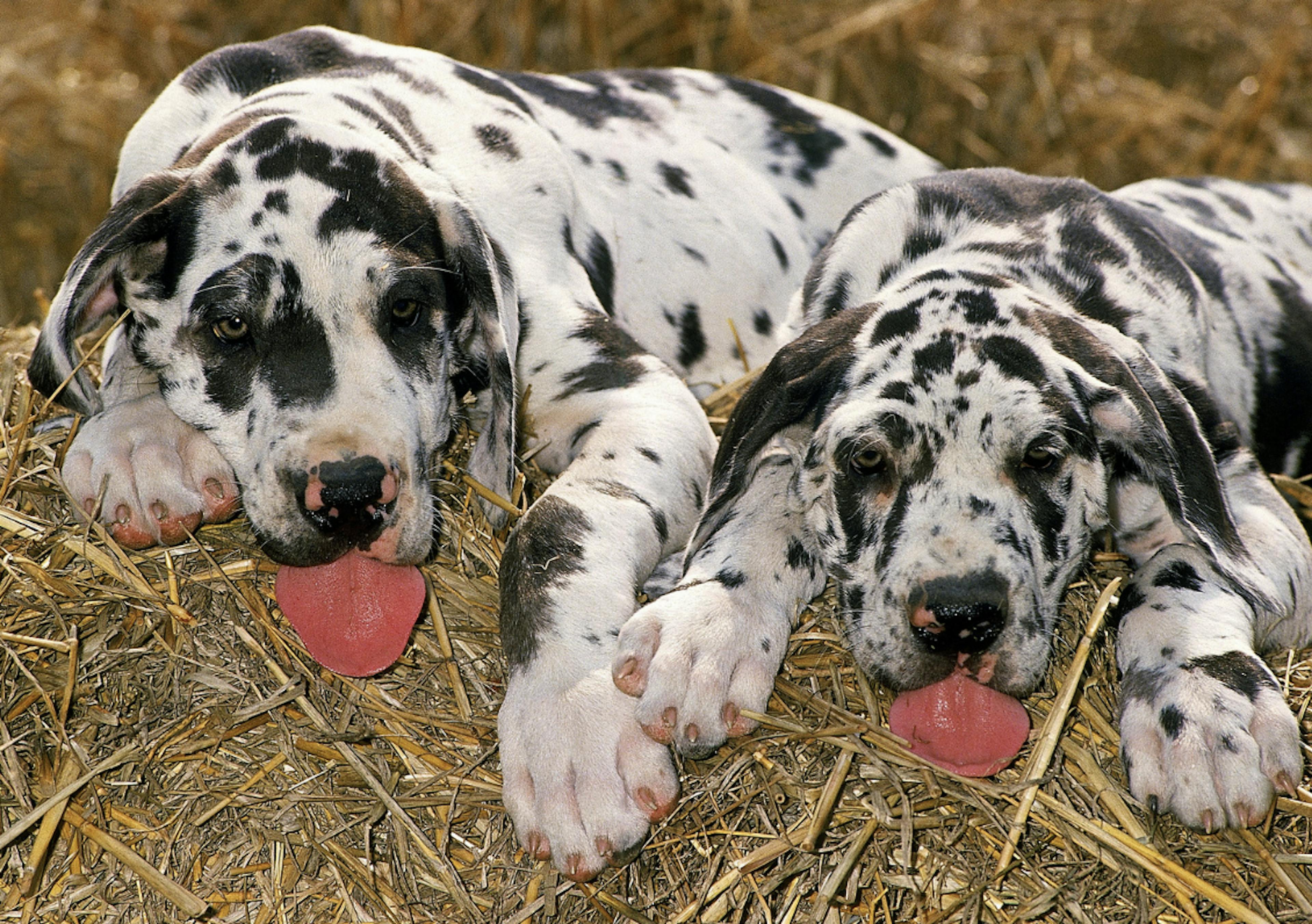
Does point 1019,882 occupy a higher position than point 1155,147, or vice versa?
point 1019,882

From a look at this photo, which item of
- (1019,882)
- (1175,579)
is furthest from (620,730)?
(1175,579)

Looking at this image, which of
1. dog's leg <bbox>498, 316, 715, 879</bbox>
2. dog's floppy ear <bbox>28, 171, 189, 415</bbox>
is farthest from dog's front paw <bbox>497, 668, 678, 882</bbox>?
dog's floppy ear <bbox>28, 171, 189, 415</bbox>

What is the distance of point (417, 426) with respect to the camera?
12.7 ft

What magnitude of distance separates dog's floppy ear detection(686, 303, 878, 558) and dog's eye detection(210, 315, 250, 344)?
1387mm

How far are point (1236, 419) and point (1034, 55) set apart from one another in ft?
15.6

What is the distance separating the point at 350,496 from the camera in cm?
360

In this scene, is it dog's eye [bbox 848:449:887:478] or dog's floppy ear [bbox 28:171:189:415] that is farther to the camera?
dog's floppy ear [bbox 28:171:189:415]

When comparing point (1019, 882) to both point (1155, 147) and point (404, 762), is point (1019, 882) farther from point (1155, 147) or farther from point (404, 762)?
point (1155, 147)

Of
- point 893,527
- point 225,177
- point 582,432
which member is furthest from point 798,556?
point 225,177

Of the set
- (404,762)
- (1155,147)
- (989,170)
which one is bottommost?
(1155,147)

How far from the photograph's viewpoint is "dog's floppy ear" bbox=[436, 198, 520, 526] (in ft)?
13.4

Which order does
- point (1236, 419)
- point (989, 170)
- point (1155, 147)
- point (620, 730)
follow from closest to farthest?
point (620, 730) → point (1236, 419) → point (989, 170) → point (1155, 147)

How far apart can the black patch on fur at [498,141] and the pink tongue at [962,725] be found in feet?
8.11

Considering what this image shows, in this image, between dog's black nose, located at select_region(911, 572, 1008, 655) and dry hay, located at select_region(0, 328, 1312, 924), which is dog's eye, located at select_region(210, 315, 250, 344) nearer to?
dry hay, located at select_region(0, 328, 1312, 924)
